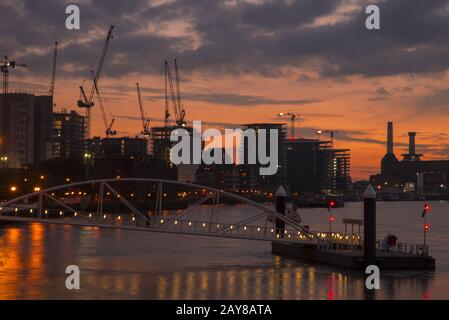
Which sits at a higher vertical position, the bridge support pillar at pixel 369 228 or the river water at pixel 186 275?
the bridge support pillar at pixel 369 228

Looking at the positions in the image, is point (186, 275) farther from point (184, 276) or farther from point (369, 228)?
point (369, 228)

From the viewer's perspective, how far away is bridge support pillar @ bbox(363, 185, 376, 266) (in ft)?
169

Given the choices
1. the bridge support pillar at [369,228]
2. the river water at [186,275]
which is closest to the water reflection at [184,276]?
the river water at [186,275]

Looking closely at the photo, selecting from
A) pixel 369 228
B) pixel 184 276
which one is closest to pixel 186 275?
pixel 184 276

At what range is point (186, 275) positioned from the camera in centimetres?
5325

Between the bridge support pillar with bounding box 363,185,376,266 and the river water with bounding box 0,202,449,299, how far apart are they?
1310 millimetres

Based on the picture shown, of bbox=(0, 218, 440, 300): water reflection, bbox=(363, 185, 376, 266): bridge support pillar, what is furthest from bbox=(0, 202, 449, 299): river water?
bbox=(363, 185, 376, 266): bridge support pillar

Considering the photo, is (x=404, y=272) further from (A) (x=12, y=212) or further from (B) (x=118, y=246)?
(A) (x=12, y=212)

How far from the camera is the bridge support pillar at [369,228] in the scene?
51.5 m

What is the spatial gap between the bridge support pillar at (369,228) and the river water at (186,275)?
131 centimetres

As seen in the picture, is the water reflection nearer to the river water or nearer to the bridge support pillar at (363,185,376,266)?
the river water

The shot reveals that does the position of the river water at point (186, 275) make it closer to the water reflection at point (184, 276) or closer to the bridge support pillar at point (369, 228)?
the water reflection at point (184, 276)
